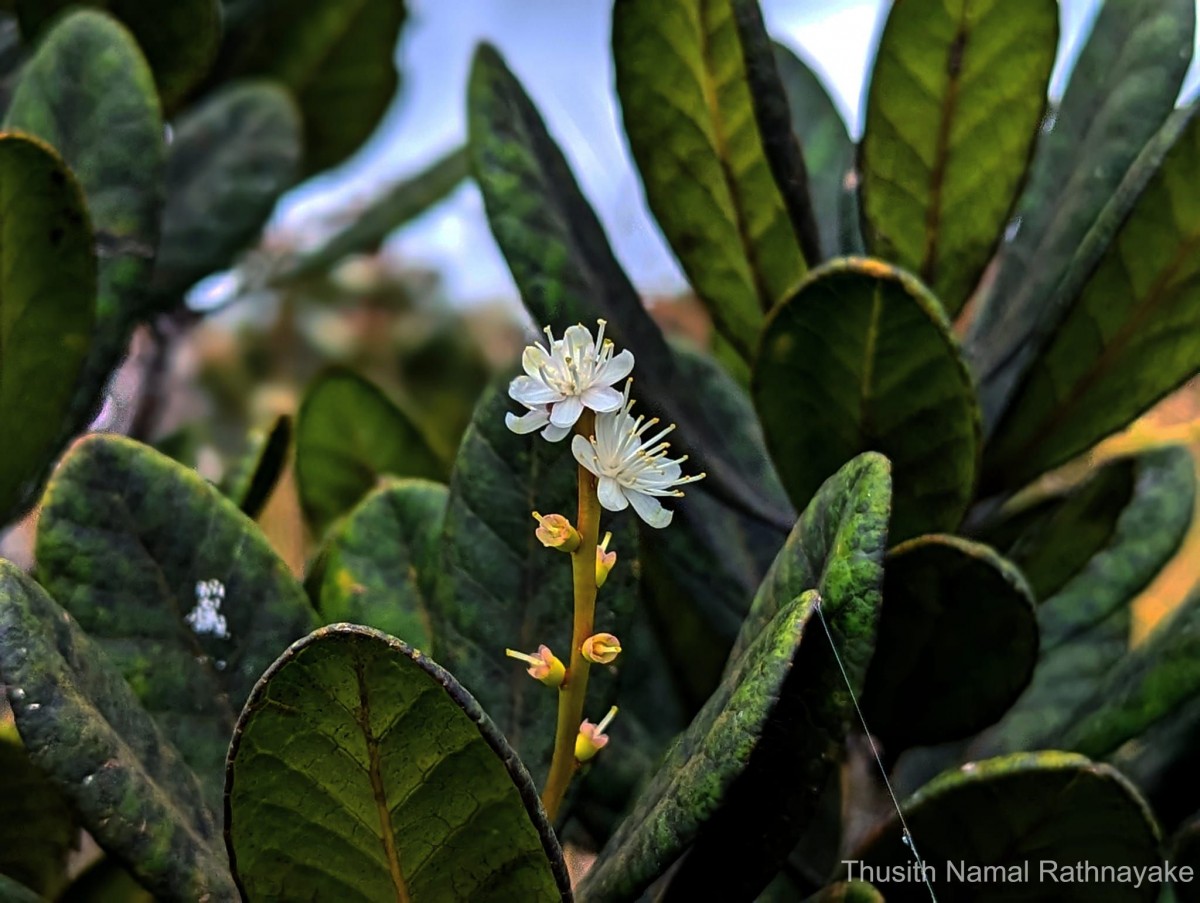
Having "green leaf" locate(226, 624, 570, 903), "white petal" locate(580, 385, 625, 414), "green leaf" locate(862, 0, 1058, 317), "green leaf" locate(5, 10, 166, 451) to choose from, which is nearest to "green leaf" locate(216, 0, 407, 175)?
"green leaf" locate(5, 10, 166, 451)

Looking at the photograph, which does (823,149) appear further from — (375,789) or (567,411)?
(375,789)

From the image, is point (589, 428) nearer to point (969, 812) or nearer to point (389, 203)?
point (969, 812)

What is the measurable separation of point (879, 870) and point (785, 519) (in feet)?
Result: 0.80

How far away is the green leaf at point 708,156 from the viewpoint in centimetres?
76

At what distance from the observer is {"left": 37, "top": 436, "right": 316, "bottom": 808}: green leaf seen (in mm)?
639

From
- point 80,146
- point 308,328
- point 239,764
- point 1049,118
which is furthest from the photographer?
point 308,328

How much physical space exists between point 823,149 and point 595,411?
548 mm

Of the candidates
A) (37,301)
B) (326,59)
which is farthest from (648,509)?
(326,59)

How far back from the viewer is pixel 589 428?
0.61 metres

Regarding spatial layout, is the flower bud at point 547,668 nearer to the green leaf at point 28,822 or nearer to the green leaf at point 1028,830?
the green leaf at point 1028,830

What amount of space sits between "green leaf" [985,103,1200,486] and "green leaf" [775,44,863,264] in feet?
0.67

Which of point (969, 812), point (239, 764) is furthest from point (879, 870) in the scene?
point (239, 764)

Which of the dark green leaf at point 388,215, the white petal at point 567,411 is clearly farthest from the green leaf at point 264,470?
the dark green leaf at point 388,215

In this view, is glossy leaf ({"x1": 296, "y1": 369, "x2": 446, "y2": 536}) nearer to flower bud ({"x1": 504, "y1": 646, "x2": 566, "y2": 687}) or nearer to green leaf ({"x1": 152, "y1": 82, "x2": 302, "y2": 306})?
green leaf ({"x1": 152, "y1": 82, "x2": 302, "y2": 306})
